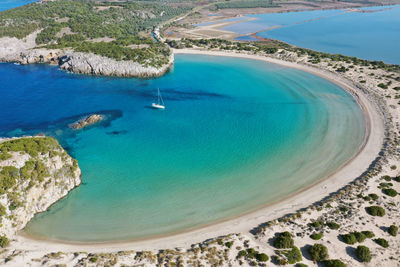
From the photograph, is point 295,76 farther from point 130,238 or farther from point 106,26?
point 106,26

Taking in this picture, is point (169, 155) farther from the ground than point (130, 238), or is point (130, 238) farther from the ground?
point (169, 155)

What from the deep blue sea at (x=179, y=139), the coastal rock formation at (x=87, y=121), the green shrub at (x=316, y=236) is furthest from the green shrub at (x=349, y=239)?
the coastal rock formation at (x=87, y=121)

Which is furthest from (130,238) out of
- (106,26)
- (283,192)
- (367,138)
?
(106,26)

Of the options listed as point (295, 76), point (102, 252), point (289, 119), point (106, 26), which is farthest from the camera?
point (106, 26)

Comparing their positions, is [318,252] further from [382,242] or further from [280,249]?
[382,242]

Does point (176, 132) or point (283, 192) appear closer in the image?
point (283, 192)

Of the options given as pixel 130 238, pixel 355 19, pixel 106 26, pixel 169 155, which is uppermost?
pixel 355 19
